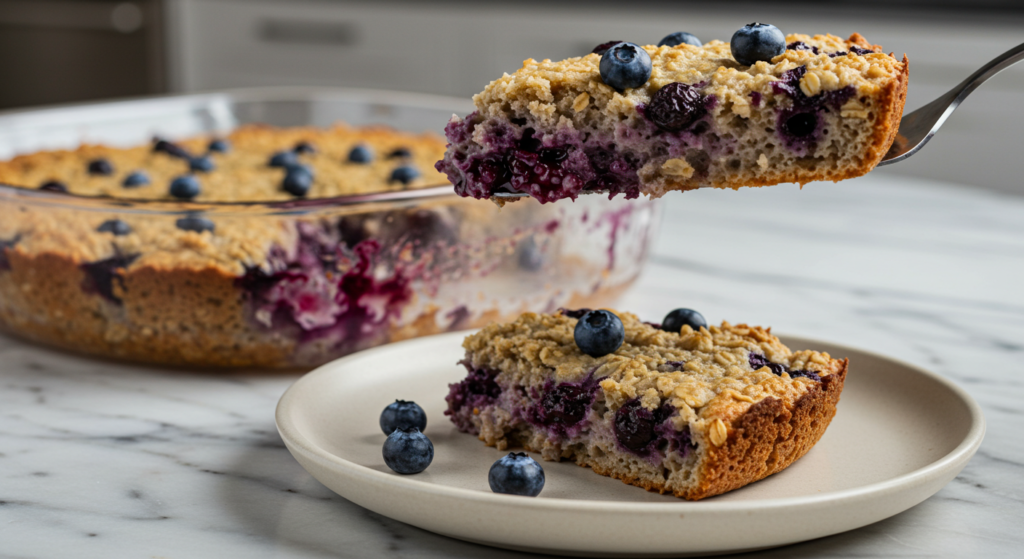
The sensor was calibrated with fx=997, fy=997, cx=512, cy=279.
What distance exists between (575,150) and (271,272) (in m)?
0.70

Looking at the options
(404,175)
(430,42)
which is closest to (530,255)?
(404,175)

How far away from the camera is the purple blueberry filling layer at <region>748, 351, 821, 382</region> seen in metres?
1.52

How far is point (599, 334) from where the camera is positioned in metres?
1.56

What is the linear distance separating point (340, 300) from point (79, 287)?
1.69 ft

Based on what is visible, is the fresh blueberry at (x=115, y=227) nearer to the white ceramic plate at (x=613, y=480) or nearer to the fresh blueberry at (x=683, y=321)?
the white ceramic plate at (x=613, y=480)

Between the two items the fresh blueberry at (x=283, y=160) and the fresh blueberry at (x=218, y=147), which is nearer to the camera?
the fresh blueberry at (x=283, y=160)

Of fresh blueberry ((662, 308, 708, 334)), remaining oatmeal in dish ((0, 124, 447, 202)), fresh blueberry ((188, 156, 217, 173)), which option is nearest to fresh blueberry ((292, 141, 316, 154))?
remaining oatmeal in dish ((0, 124, 447, 202))

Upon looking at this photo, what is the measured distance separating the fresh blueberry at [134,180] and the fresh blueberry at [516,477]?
5.07 feet

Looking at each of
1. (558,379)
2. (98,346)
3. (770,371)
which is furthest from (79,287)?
(770,371)

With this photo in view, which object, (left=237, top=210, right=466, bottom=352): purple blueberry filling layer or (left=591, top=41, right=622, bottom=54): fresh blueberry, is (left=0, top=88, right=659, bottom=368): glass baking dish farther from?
(left=591, top=41, right=622, bottom=54): fresh blueberry

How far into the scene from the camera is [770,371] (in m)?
1.51

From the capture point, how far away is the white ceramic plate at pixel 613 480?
115 cm

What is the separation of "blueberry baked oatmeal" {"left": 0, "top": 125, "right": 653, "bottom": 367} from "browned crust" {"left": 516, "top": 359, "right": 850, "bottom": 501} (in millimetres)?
641

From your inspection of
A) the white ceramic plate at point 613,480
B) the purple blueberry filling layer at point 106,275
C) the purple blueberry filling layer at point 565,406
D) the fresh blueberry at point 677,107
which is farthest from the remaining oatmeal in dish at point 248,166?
the fresh blueberry at point 677,107
